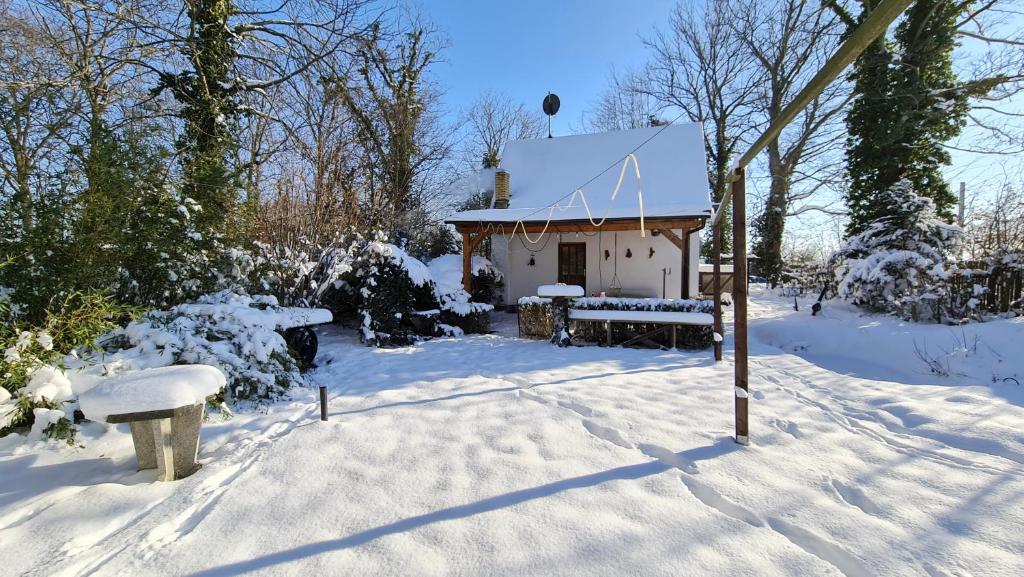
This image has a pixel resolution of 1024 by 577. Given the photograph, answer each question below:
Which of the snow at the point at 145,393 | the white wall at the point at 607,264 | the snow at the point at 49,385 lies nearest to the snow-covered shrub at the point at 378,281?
the snow at the point at 49,385

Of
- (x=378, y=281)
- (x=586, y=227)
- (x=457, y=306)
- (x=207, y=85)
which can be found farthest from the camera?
(x=586, y=227)

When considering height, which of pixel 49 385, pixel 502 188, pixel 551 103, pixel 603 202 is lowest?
pixel 49 385

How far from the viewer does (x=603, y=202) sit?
1025 centimetres

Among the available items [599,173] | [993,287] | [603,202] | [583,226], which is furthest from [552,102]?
[993,287]

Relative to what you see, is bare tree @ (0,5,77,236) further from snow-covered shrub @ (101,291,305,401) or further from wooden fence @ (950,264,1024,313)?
wooden fence @ (950,264,1024,313)

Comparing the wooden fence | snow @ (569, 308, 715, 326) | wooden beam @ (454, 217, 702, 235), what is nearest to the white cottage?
wooden beam @ (454, 217, 702, 235)

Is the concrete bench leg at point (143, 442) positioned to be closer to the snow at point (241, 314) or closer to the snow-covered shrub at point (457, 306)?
the snow at point (241, 314)

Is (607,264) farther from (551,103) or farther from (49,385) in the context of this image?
(49,385)

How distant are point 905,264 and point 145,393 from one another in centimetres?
1181

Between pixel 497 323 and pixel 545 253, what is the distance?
2906mm

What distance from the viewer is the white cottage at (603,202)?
10406mm

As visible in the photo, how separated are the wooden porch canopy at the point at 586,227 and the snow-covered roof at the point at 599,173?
0.19 metres

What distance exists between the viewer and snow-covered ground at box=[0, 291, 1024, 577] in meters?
1.83

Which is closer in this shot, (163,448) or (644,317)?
(163,448)
